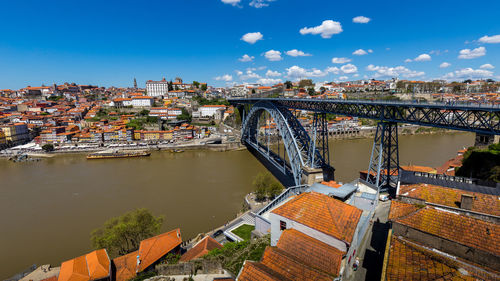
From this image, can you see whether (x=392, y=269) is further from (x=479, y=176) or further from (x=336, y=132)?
(x=336, y=132)

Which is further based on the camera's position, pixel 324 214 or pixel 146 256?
pixel 146 256

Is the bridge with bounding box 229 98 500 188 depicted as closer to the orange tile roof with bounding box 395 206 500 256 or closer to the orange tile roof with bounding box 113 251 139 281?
the orange tile roof with bounding box 395 206 500 256

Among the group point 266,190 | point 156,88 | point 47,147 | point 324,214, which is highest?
point 156,88

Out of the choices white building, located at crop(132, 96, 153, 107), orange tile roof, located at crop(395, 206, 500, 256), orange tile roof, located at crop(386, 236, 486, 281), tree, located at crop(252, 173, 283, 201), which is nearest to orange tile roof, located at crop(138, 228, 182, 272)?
tree, located at crop(252, 173, 283, 201)

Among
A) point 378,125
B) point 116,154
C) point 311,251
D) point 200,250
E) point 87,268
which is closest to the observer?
point 311,251

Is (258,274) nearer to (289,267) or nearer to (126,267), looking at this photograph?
(289,267)

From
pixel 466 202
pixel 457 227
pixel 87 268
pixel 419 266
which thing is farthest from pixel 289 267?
pixel 87 268
